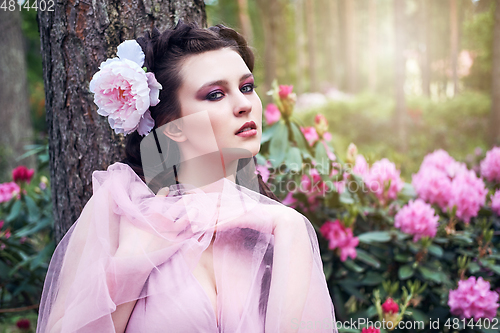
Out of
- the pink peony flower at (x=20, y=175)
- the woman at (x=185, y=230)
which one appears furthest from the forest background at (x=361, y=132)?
the woman at (x=185, y=230)

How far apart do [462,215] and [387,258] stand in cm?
51

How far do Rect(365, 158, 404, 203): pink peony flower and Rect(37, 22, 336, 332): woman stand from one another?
1149 mm

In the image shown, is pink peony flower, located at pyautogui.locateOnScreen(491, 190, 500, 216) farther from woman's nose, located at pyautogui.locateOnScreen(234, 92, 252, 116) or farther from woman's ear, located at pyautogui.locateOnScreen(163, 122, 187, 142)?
woman's ear, located at pyautogui.locateOnScreen(163, 122, 187, 142)

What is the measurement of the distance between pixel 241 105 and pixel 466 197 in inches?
62.4

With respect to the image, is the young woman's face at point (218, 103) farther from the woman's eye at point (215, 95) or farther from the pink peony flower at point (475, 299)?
the pink peony flower at point (475, 299)

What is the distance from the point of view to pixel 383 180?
2.24 m

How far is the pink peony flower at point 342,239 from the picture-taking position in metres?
1.99

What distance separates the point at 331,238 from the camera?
203 centimetres

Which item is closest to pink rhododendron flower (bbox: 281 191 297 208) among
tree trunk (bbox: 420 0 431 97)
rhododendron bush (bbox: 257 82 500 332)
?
rhododendron bush (bbox: 257 82 500 332)

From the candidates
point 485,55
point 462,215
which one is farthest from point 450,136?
point 462,215

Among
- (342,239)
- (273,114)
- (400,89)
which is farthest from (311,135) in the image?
(400,89)

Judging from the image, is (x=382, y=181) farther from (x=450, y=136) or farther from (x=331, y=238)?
(x=450, y=136)

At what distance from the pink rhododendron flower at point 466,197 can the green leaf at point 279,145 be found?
1.04m

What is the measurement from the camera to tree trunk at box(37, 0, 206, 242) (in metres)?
1.62
